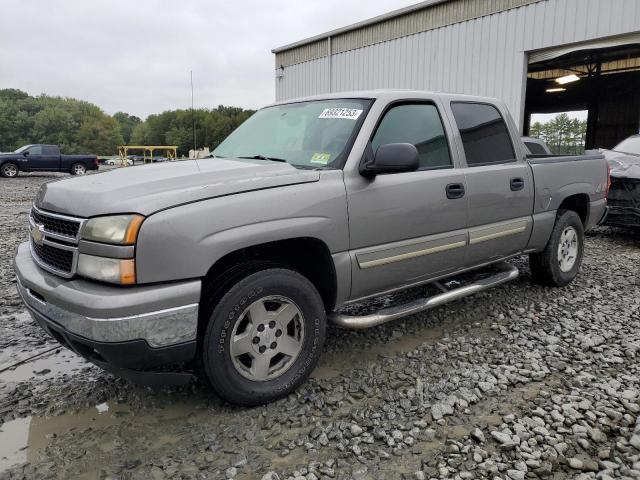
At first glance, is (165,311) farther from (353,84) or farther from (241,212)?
(353,84)

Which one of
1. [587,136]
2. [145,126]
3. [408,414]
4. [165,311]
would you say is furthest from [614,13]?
[145,126]

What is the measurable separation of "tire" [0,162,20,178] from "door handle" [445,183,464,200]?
24284mm

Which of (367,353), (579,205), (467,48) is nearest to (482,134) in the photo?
(579,205)

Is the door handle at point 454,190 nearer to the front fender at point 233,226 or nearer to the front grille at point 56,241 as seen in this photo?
the front fender at point 233,226

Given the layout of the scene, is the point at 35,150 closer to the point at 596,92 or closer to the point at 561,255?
the point at 561,255

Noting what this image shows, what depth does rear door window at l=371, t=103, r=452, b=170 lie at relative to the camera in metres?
3.41

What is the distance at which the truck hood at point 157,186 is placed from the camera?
94.8 inches

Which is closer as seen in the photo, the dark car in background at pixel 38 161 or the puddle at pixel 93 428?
the puddle at pixel 93 428

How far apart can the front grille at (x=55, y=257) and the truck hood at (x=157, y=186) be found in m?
0.21

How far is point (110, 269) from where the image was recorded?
7.64ft

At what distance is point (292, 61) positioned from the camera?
1861 centimetres

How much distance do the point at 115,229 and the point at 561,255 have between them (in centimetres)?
435

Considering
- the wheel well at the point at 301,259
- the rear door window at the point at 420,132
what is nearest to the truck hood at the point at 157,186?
the wheel well at the point at 301,259

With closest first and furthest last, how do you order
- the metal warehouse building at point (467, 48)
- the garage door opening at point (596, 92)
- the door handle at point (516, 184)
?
1. the door handle at point (516, 184)
2. the metal warehouse building at point (467, 48)
3. the garage door opening at point (596, 92)
